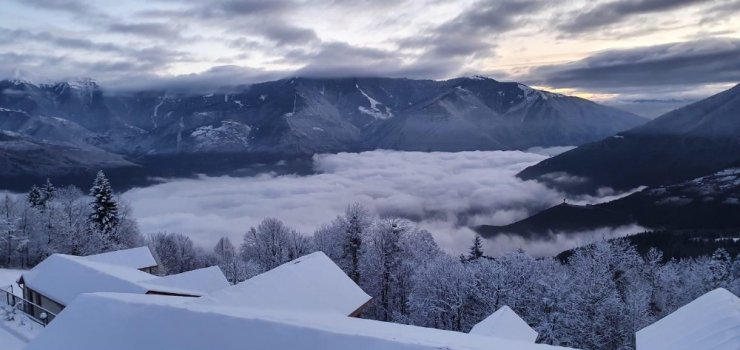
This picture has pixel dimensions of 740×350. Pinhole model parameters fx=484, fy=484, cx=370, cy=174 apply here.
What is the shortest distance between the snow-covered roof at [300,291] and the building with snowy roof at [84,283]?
9087mm

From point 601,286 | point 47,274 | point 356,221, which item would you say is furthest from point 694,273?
point 47,274

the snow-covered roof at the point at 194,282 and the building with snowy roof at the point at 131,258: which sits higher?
the snow-covered roof at the point at 194,282

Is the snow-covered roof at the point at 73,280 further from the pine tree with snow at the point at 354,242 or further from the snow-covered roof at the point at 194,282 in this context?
the pine tree with snow at the point at 354,242

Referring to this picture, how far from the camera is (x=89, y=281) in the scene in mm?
28656

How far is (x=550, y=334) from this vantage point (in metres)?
30.3

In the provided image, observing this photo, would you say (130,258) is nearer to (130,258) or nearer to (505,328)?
(130,258)

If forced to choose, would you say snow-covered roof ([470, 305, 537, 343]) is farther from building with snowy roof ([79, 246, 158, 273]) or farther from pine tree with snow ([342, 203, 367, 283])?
building with snowy roof ([79, 246, 158, 273])

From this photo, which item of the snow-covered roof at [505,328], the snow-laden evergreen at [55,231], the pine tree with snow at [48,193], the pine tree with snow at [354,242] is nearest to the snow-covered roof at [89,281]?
the snow-covered roof at [505,328]

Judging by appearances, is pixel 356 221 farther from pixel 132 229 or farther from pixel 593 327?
pixel 132 229

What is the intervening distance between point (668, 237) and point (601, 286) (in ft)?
404

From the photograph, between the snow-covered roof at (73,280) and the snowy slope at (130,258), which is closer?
the snow-covered roof at (73,280)

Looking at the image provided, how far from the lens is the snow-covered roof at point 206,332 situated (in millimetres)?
12633

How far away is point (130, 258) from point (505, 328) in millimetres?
36383

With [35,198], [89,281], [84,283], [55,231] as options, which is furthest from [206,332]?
[35,198]
